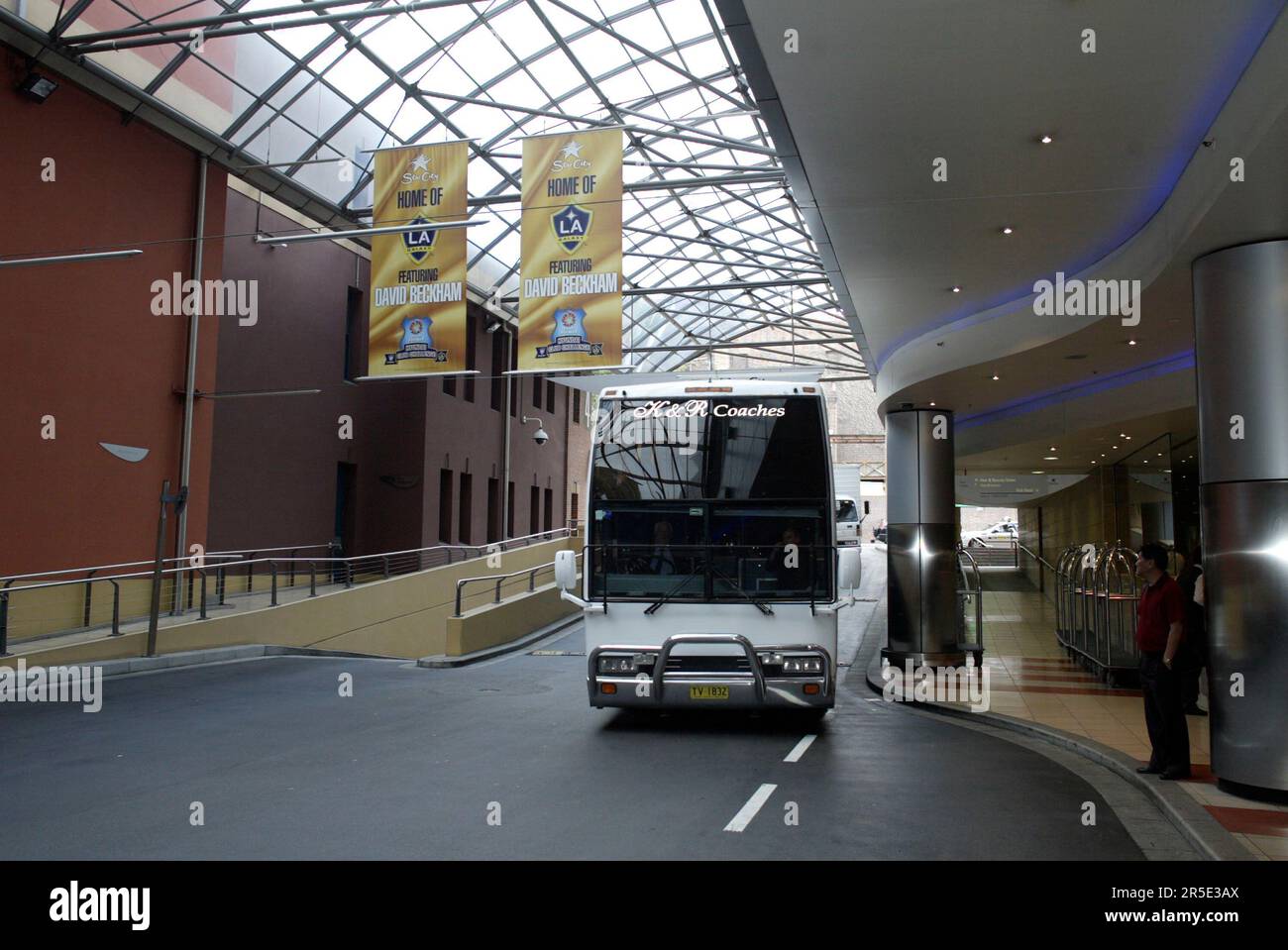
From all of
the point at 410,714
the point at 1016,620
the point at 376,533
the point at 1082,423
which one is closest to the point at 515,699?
the point at 410,714

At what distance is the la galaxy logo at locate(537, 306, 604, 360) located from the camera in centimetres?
1394

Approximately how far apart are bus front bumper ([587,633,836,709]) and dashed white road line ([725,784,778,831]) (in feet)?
6.50

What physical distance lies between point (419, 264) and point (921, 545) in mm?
8710

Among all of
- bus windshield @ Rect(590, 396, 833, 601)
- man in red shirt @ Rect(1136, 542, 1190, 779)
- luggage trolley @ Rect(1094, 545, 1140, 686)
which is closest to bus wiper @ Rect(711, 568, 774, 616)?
bus windshield @ Rect(590, 396, 833, 601)

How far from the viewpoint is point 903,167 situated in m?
8.66

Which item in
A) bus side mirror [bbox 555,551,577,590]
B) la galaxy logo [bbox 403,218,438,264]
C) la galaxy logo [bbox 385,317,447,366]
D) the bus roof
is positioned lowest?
bus side mirror [bbox 555,551,577,590]

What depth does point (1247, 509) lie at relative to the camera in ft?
24.1

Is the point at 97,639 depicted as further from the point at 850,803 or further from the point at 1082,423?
the point at 1082,423

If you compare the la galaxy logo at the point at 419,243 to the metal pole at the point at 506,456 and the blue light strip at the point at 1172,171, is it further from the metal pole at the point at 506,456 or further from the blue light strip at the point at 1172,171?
the metal pole at the point at 506,456

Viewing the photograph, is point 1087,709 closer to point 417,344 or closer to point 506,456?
point 417,344

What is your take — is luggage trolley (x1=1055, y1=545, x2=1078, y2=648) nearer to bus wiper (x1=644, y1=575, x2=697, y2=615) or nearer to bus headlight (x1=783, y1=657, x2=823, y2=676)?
bus headlight (x1=783, y1=657, x2=823, y2=676)

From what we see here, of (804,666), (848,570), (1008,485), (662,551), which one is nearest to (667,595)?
(662,551)

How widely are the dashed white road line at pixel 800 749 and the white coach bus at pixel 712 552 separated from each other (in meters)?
0.36

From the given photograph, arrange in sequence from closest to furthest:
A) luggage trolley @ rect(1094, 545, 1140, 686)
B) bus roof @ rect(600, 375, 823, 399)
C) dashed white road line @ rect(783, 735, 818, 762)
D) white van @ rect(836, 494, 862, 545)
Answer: dashed white road line @ rect(783, 735, 818, 762) < bus roof @ rect(600, 375, 823, 399) < luggage trolley @ rect(1094, 545, 1140, 686) < white van @ rect(836, 494, 862, 545)
